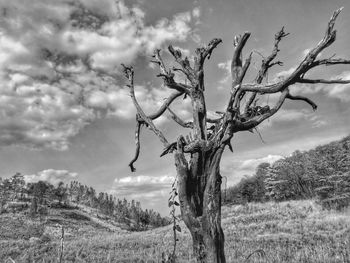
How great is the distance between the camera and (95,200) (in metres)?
191

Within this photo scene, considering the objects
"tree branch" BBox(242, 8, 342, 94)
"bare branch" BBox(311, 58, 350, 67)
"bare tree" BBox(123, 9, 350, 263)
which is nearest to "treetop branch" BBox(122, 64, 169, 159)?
"bare tree" BBox(123, 9, 350, 263)

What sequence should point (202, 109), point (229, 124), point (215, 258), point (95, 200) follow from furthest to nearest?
1. point (95, 200)
2. point (202, 109)
3. point (229, 124)
4. point (215, 258)

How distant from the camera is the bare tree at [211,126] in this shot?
430cm

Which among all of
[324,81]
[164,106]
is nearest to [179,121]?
[164,106]

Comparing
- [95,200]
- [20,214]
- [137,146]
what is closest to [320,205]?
[137,146]

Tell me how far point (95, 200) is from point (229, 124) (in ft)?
646

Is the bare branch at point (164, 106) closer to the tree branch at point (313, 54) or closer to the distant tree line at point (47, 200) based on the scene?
the tree branch at point (313, 54)

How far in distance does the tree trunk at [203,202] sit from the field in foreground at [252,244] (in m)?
0.54

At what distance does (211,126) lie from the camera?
6.04 metres

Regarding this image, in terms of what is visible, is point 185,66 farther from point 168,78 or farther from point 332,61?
point 332,61

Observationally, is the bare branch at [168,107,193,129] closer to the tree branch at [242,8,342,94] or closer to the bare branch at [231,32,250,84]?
the bare branch at [231,32,250,84]

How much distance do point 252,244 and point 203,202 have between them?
46.1ft

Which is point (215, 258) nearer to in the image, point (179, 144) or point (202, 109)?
point (179, 144)

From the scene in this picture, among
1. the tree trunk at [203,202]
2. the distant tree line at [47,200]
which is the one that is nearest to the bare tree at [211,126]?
the tree trunk at [203,202]
